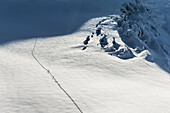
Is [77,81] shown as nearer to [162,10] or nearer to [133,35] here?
[133,35]

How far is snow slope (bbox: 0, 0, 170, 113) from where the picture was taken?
2.72 metres

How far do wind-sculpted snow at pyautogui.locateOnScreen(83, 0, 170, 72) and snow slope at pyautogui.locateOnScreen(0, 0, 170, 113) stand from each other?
0.40 meters

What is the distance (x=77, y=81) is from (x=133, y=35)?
13.7 ft

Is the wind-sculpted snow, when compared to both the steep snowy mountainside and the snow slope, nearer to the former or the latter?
the snow slope

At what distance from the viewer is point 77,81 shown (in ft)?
12.9

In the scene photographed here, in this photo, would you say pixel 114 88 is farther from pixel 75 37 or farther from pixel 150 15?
pixel 150 15

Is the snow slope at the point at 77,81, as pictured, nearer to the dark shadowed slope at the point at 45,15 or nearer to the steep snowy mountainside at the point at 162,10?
the dark shadowed slope at the point at 45,15

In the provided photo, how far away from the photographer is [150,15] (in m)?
11.1

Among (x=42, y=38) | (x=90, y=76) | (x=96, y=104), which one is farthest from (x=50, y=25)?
(x=96, y=104)

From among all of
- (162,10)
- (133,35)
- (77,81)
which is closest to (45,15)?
(133,35)

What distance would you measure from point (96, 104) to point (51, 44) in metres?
4.46

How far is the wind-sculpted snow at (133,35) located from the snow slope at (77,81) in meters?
0.40

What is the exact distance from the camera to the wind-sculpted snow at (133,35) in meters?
6.39

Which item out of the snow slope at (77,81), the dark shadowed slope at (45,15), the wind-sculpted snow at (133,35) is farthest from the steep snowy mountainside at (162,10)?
the snow slope at (77,81)
